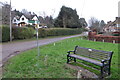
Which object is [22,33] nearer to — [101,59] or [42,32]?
[42,32]

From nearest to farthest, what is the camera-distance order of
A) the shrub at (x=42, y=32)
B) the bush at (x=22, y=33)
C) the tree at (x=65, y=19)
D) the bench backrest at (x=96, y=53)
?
the bench backrest at (x=96, y=53)
the bush at (x=22, y=33)
the shrub at (x=42, y=32)
the tree at (x=65, y=19)

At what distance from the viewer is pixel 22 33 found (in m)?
16.6

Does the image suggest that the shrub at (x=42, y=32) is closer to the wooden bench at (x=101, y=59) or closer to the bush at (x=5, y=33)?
the bush at (x=5, y=33)

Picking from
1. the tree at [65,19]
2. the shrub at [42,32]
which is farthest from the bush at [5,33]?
the tree at [65,19]

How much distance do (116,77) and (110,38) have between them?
14.6 metres

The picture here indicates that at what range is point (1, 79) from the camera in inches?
141

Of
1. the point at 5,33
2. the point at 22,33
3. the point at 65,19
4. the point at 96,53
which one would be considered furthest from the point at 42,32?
the point at 65,19

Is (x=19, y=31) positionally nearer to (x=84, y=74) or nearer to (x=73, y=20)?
(x=84, y=74)

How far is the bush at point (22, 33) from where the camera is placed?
1574 cm

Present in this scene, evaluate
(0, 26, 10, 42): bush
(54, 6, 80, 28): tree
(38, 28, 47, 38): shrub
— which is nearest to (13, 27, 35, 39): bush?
(0, 26, 10, 42): bush

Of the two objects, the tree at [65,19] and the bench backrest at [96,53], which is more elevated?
the tree at [65,19]

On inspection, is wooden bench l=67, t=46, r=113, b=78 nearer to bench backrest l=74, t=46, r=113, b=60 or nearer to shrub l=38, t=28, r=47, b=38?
bench backrest l=74, t=46, r=113, b=60

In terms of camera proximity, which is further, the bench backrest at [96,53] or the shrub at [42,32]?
the shrub at [42,32]

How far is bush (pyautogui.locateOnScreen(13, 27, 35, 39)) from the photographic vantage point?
620 inches
